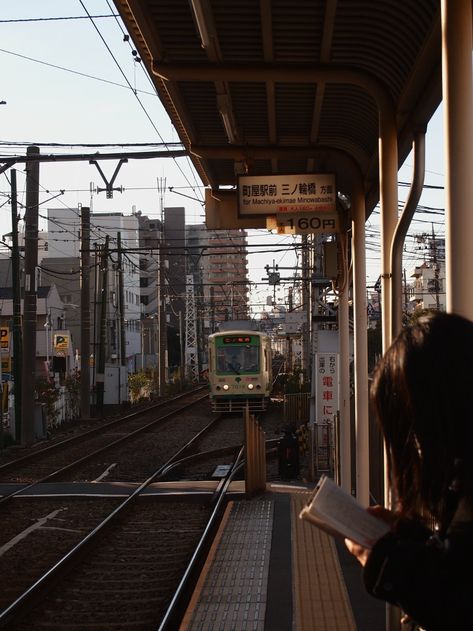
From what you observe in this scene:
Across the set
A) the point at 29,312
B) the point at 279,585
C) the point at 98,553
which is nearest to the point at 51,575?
the point at 98,553

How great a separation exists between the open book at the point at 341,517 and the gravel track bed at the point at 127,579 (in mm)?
5134

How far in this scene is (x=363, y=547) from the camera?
208cm

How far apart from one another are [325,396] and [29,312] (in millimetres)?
9256


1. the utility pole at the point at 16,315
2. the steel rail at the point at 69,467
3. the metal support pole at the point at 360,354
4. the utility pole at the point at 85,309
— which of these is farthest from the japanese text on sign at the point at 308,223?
the utility pole at the point at 85,309

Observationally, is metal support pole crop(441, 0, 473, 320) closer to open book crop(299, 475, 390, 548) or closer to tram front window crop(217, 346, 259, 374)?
open book crop(299, 475, 390, 548)

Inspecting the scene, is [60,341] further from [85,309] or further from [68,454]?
[68,454]

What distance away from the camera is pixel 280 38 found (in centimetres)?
555

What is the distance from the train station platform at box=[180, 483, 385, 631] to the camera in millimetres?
6094

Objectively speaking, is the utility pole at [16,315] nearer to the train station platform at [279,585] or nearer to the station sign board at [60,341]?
the train station platform at [279,585]

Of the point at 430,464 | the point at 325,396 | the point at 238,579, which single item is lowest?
the point at 238,579

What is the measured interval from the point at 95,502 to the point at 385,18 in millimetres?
9907

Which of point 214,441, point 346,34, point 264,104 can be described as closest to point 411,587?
point 346,34

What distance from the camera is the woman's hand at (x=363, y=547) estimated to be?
207 centimetres

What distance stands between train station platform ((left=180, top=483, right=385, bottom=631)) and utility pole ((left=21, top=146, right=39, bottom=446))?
12.5 metres
